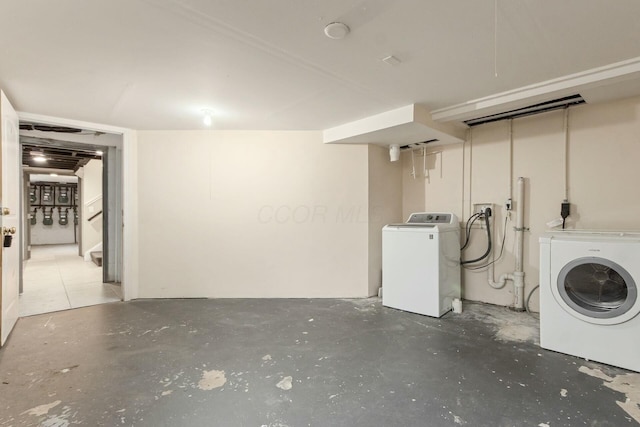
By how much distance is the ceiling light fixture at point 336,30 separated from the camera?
5.07 feet

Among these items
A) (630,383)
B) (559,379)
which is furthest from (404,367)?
(630,383)

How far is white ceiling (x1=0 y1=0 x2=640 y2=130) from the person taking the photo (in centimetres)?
145

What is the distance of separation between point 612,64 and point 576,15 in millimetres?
832

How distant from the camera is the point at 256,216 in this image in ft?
11.6

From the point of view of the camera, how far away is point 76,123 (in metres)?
3.11

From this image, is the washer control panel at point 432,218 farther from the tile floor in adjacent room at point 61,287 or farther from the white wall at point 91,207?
the white wall at point 91,207

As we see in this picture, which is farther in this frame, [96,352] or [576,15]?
[96,352]

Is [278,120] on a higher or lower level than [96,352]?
higher

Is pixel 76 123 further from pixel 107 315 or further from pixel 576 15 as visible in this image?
pixel 576 15

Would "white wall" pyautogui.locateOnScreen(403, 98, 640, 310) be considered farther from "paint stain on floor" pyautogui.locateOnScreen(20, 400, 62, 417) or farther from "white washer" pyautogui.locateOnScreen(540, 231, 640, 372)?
"paint stain on floor" pyautogui.locateOnScreen(20, 400, 62, 417)

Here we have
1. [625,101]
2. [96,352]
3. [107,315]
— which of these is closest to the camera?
[96,352]

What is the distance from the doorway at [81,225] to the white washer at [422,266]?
326 centimetres

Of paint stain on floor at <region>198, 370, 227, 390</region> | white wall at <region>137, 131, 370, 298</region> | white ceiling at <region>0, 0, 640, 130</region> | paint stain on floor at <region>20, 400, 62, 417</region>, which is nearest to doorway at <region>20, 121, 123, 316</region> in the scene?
white wall at <region>137, 131, 370, 298</region>

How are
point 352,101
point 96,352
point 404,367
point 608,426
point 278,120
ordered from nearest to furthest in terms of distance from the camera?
1. point 608,426
2. point 404,367
3. point 96,352
4. point 352,101
5. point 278,120
